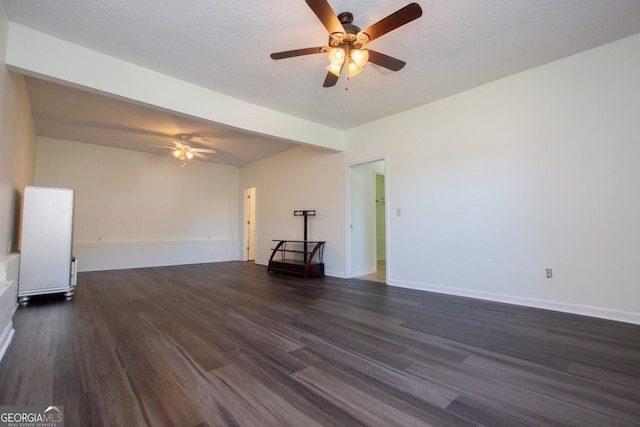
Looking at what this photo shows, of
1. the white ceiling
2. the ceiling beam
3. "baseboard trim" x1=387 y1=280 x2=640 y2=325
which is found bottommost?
"baseboard trim" x1=387 y1=280 x2=640 y2=325

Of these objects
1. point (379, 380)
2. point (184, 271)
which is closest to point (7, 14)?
point (379, 380)

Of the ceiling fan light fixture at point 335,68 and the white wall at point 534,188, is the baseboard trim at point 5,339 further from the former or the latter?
the white wall at point 534,188

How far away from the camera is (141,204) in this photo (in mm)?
6590

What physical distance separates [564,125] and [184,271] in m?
6.47

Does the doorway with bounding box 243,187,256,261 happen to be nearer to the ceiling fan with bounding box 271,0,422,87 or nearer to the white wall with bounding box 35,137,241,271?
the white wall with bounding box 35,137,241,271

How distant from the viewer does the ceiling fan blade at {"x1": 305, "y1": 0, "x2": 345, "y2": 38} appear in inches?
71.1

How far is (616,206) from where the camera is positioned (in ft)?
8.79

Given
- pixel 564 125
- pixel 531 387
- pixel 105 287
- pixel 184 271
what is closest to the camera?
pixel 531 387

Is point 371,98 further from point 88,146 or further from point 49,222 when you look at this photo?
point 88,146

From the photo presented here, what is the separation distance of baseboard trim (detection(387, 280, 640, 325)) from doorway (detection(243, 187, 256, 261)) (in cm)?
516

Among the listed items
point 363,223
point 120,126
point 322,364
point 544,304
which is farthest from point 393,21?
point 120,126

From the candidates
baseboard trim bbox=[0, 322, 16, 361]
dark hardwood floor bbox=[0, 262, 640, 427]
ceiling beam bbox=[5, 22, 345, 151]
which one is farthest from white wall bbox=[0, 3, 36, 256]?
dark hardwood floor bbox=[0, 262, 640, 427]

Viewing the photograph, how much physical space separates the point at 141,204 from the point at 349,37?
20.7ft

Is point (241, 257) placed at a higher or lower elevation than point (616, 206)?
lower
